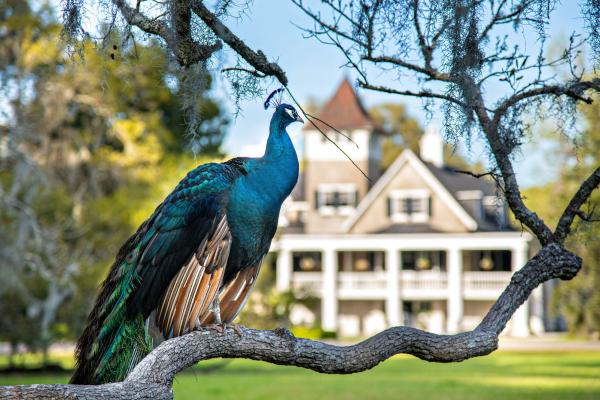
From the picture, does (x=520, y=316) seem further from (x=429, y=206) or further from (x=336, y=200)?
(x=336, y=200)

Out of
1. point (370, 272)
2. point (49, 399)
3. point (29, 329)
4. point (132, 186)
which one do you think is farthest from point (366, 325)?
point (49, 399)

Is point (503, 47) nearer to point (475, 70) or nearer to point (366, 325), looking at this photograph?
point (475, 70)

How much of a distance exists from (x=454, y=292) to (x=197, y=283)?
27.9 m

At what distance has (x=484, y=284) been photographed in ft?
105

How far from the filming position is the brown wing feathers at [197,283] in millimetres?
4387

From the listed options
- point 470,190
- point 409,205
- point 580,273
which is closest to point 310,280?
point 409,205

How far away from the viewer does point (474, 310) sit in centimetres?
3225

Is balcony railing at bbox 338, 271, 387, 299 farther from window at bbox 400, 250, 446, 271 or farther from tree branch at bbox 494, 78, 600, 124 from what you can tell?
tree branch at bbox 494, 78, 600, 124

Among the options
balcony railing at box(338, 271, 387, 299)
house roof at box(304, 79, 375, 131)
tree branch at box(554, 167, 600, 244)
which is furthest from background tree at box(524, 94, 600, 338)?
tree branch at box(554, 167, 600, 244)

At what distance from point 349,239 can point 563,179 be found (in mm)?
13687

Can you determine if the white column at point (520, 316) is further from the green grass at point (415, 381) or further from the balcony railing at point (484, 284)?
the green grass at point (415, 381)

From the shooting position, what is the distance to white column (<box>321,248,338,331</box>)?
106 ft

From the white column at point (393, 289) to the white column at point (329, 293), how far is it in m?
1.78

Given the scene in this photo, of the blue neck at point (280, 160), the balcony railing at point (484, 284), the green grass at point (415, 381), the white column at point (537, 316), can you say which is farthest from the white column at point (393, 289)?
the blue neck at point (280, 160)
